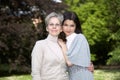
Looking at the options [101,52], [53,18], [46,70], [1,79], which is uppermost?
[53,18]

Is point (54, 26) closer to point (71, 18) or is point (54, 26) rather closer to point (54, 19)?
point (54, 19)

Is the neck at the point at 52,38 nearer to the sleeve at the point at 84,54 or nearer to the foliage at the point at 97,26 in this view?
the sleeve at the point at 84,54

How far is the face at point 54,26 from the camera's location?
3.72 m

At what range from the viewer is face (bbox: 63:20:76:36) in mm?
3847

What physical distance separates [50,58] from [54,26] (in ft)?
1.05

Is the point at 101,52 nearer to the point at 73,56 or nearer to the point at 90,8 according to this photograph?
the point at 90,8

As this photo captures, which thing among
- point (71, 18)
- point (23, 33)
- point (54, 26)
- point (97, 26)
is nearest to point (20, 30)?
point (23, 33)

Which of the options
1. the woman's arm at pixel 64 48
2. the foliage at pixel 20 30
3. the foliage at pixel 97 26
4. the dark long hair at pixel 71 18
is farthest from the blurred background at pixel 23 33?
the woman's arm at pixel 64 48

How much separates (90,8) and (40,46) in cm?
2786

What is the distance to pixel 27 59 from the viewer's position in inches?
701

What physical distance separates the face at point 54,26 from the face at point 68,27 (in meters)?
0.12

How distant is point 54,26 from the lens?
372cm

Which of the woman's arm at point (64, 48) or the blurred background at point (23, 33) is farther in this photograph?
the blurred background at point (23, 33)

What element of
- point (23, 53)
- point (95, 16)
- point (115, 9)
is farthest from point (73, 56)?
point (95, 16)
